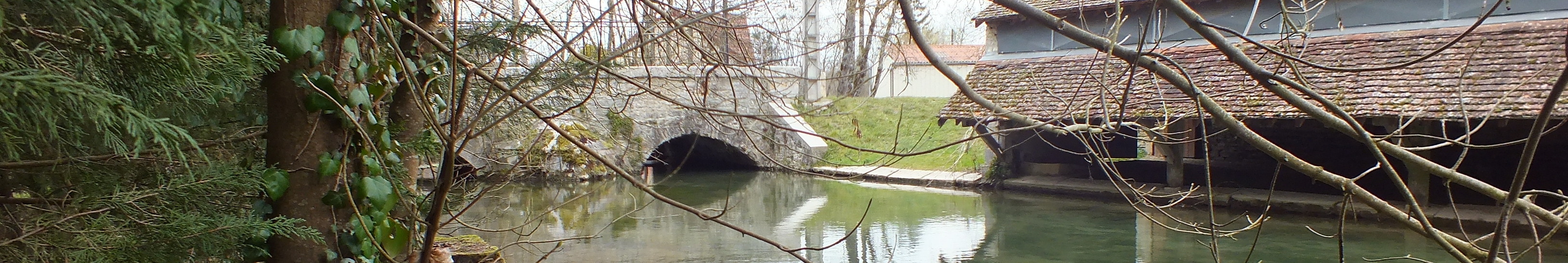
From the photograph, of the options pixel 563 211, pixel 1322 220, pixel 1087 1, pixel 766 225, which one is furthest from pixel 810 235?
pixel 1322 220

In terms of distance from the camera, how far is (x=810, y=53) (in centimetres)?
357

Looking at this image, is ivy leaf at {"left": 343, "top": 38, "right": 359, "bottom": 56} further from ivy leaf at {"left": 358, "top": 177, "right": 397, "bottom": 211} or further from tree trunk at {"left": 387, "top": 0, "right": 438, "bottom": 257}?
tree trunk at {"left": 387, "top": 0, "right": 438, "bottom": 257}

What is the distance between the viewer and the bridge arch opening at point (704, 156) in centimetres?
1373

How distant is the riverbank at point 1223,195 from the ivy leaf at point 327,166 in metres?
3.72

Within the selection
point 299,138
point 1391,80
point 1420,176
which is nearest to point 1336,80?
point 1391,80

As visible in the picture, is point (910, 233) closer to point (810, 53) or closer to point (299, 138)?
point (810, 53)

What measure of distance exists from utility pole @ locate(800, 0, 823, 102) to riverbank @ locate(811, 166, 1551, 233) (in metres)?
0.70

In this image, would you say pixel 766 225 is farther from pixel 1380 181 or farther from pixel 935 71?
pixel 935 71

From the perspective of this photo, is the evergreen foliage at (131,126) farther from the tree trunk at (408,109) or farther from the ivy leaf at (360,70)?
the tree trunk at (408,109)

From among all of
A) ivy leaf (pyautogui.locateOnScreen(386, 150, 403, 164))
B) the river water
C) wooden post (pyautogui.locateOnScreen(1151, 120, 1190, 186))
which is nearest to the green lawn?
the river water

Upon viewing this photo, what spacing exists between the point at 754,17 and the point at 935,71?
1611 centimetres

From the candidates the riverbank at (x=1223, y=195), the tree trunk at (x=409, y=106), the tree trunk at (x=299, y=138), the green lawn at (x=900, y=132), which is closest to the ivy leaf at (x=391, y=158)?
the tree trunk at (x=299, y=138)

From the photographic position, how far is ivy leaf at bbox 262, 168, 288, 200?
152 centimetres

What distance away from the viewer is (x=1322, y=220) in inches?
299
